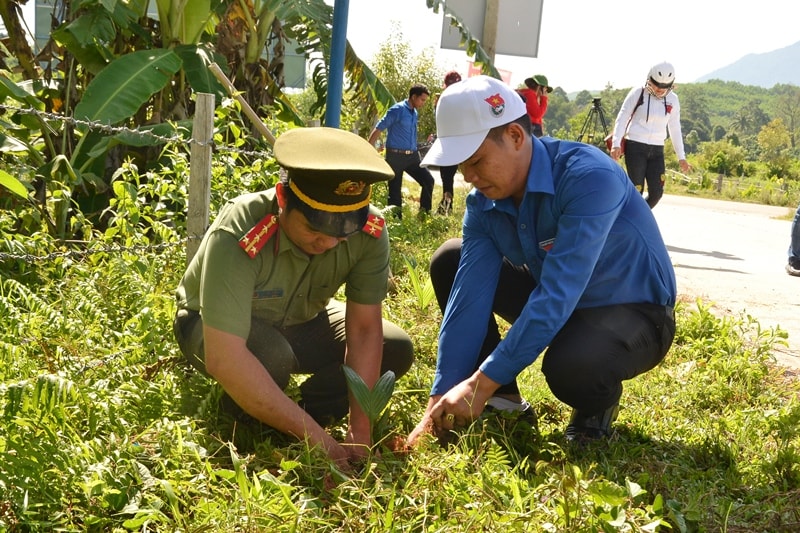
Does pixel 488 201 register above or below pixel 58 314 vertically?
above

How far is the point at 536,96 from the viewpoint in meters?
8.98

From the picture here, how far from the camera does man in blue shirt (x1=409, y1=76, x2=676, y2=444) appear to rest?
105 inches

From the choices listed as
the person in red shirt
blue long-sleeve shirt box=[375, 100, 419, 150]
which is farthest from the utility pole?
blue long-sleeve shirt box=[375, 100, 419, 150]

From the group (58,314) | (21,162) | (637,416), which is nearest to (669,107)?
(637,416)

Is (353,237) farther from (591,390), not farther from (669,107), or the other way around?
(669,107)

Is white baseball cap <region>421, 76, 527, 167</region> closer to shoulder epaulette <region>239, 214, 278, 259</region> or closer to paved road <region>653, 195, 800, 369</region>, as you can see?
Result: shoulder epaulette <region>239, 214, 278, 259</region>

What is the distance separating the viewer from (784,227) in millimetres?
13523

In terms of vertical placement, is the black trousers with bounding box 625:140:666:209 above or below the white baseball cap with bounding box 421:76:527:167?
below

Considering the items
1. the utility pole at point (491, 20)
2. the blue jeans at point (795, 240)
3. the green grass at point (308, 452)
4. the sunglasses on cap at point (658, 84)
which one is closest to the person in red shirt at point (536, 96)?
the utility pole at point (491, 20)

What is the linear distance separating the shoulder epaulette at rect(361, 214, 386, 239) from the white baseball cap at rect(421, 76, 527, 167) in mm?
272

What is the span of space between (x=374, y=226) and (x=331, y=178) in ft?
1.31

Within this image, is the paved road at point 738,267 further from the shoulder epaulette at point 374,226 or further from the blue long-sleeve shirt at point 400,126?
the blue long-sleeve shirt at point 400,126

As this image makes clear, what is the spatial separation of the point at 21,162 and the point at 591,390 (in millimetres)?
4452

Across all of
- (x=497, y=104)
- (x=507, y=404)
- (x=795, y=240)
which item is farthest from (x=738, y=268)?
(x=497, y=104)
